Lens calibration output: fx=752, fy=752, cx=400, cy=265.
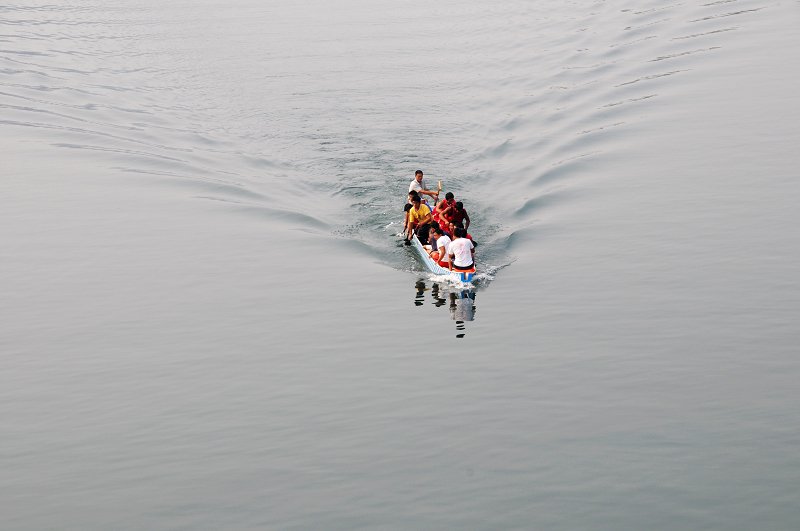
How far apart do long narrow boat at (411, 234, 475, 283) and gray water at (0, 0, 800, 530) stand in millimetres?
288

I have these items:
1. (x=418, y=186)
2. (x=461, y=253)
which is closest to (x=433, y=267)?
(x=461, y=253)

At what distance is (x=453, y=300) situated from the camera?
19.4 m

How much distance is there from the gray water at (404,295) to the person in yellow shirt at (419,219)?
105 centimetres

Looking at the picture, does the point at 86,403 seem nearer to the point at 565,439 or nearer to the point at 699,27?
the point at 565,439

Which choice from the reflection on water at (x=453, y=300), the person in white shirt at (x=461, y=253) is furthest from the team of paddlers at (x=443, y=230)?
the reflection on water at (x=453, y=300)

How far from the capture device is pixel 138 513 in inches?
461

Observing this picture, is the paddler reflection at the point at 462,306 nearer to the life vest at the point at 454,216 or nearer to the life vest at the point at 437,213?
the life vest at the point at 454,216

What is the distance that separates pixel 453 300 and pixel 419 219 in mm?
3978

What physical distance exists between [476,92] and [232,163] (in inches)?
574

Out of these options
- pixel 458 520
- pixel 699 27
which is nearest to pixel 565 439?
pixel 458 520

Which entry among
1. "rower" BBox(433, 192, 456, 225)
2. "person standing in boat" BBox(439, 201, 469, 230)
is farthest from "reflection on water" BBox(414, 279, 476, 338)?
"rower" BBox(433, 192, 456, 225)

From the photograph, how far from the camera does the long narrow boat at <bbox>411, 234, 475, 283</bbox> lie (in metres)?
19.9

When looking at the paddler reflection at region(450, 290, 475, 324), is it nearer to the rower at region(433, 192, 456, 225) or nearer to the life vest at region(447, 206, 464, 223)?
the life vest at region(447, 206, 464, 223)

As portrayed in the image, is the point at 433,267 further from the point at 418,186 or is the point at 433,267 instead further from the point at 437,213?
the point at 418,186
